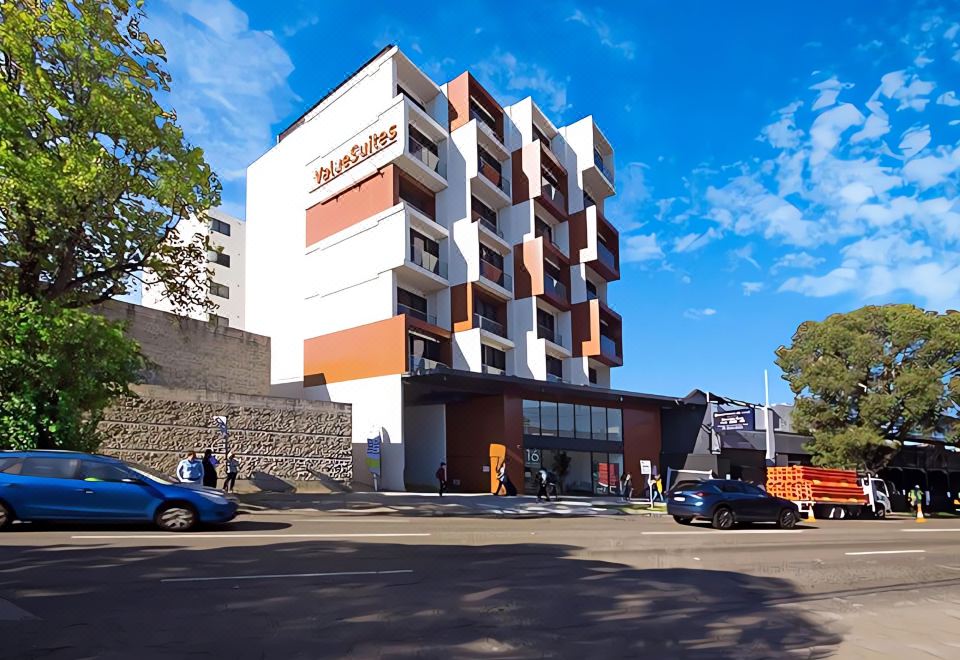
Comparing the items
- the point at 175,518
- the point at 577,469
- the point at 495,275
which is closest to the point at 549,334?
the point at 495,275

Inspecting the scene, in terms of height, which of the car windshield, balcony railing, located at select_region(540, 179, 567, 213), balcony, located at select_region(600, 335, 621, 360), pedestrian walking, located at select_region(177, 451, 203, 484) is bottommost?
pedestrian walking, located at select_region(177, 451, 203, 484)

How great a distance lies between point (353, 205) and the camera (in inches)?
1555

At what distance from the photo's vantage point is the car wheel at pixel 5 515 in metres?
12.9

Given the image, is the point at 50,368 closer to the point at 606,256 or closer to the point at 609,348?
the point at 609,348

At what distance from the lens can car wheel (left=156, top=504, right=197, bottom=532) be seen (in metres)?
14.0

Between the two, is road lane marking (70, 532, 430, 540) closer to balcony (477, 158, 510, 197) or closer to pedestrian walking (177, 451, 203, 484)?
pedestrian walking (177, 451, 203, 484)

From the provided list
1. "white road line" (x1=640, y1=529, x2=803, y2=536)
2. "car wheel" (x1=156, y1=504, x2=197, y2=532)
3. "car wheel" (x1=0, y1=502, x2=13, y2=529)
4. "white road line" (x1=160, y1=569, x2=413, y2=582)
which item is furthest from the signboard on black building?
"car wheel" (x1=0, y1=502, x2=13, y2=529)

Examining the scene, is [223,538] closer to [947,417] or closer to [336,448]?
[336,448]

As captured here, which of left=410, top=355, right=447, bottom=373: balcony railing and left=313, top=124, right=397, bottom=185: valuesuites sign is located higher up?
left=313, top=124, right=397, bottom=185: valuesuites sign

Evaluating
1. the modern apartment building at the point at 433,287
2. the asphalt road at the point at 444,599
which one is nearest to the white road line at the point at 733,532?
the asphalt road at the point at 444,599

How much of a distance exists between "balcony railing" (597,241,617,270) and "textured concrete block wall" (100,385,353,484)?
26006 mm

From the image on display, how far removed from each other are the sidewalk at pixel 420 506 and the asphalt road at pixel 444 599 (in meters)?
8.12

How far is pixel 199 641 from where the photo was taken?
6105mm

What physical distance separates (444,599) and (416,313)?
3159 centimetres
